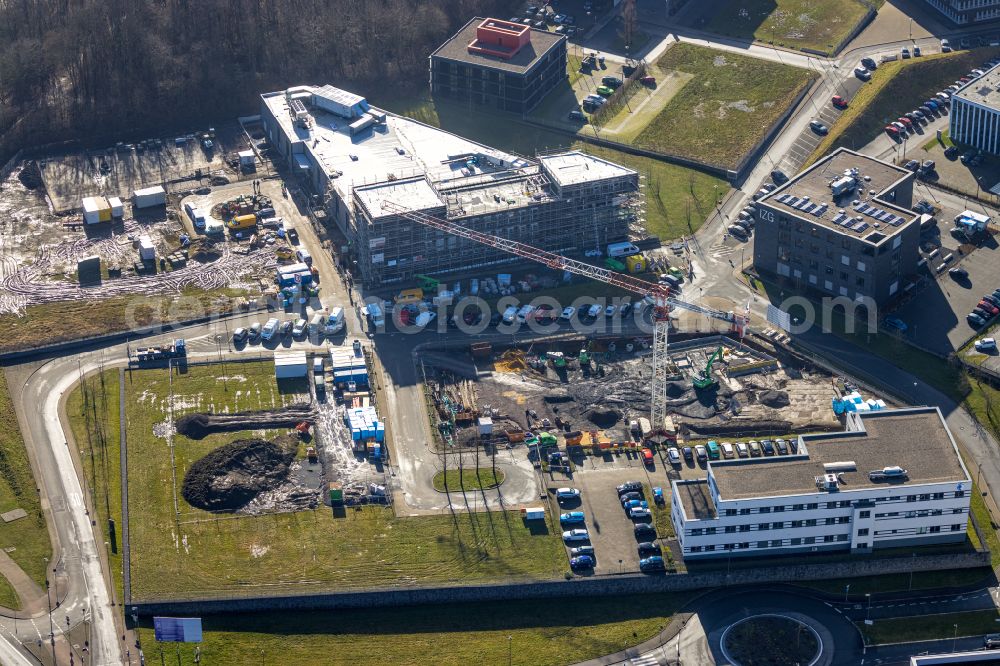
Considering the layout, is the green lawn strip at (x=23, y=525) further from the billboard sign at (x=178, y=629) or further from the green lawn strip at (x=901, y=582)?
the green lawn strip at (x=901, y=582)

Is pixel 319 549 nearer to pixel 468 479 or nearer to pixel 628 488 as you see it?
pixel 468 479

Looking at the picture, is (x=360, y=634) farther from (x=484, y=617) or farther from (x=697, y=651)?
(x=697, y=651)

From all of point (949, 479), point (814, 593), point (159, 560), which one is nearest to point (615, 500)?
point (814, 593)

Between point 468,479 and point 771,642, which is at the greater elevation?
point 771,642

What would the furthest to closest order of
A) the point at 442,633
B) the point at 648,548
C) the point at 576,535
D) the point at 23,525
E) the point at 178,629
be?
the point at 23,525 < the point at 576,535 < the point at 648,548 < the point at 442,633 < the point at 178,629

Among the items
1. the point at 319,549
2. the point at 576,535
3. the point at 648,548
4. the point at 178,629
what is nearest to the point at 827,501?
the point at 648,548

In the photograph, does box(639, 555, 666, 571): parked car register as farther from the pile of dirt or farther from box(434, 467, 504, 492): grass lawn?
the pile of dirt

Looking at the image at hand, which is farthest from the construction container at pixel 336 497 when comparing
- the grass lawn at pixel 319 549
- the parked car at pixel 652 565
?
the parked car at pixel 652 565
